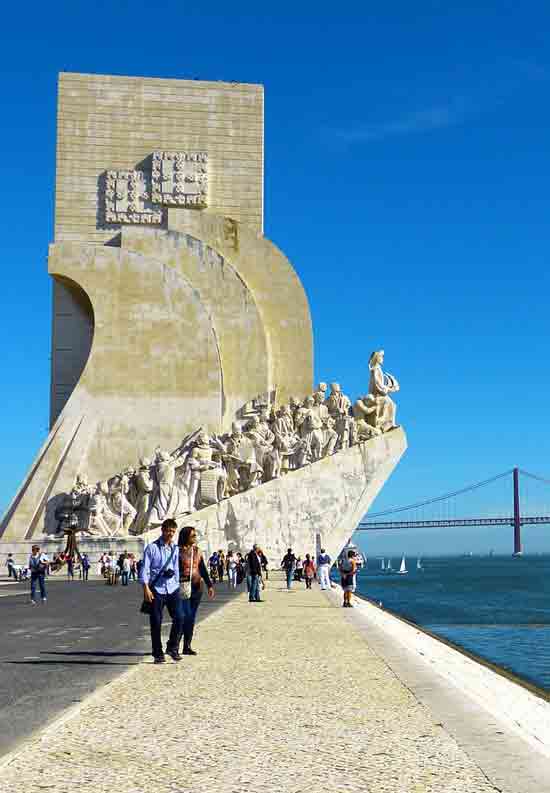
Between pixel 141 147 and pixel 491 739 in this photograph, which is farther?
pixel 141 147

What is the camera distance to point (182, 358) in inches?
778

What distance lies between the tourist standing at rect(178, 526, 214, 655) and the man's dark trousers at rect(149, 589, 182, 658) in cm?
9

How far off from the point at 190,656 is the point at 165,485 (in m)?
12.6

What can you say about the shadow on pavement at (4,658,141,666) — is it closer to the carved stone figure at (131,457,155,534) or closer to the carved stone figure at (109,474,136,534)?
the carved stone figure at (131,457,155,534)

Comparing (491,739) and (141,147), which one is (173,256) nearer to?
(141,147)

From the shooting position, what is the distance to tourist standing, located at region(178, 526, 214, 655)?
5.48m

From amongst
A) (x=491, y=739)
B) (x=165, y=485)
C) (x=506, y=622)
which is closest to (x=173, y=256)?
(x=165, y=485)

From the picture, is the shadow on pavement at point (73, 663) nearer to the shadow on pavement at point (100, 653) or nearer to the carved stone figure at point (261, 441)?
the shadow on pavement at point (100, 653)

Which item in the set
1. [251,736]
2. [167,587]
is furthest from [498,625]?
[251,736]

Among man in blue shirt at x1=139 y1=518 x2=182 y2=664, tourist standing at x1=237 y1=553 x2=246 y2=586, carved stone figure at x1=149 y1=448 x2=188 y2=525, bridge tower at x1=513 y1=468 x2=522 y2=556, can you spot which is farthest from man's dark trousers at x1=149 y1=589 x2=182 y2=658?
bridge tower at x1=513 y1=468 x2=522 y2=556

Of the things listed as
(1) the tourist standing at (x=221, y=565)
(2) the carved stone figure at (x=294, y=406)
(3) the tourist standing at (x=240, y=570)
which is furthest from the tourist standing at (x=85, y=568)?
(2) the carved stone figure at (x=294, y=406)

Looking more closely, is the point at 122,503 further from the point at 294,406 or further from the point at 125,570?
the point at 294,406

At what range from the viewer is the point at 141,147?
70.0 ft

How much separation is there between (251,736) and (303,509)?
1436 cm
